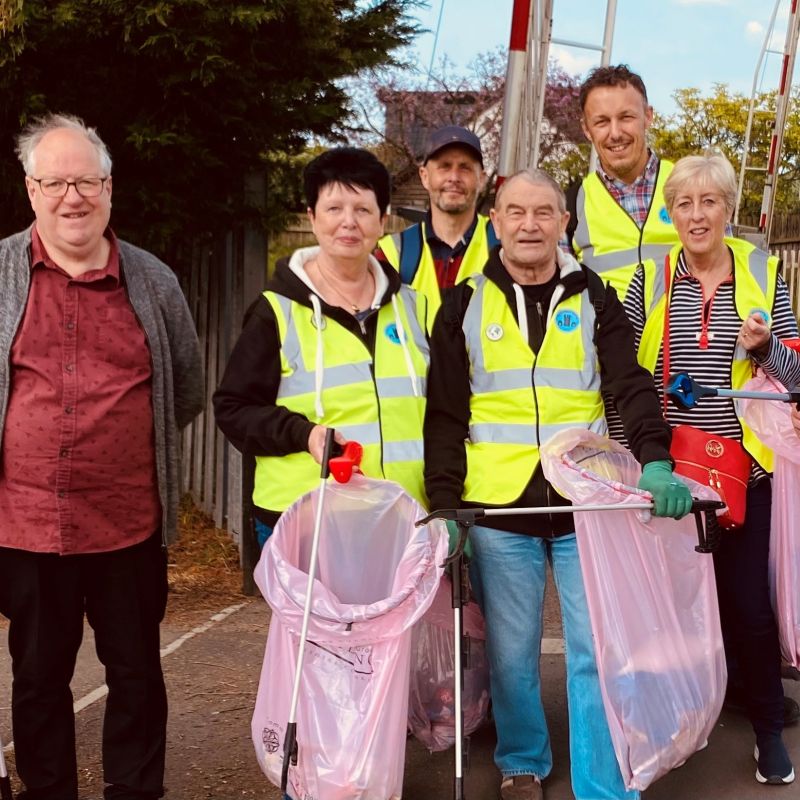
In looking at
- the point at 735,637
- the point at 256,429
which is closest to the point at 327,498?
the point at 256,429

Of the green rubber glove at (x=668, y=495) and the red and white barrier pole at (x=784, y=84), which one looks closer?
the green rubber glove at (x=668, y=495)

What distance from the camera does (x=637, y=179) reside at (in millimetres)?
3928

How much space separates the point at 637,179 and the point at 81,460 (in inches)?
84.3

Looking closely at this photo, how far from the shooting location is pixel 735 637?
12.0 feet

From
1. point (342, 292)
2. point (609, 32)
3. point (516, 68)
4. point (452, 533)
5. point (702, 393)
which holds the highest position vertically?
point (609, 32)

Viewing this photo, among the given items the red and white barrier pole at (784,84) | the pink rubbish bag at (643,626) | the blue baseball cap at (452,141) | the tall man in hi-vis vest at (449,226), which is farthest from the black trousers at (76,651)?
the red and white barrier pole at (784,84)

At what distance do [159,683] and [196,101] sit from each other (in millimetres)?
2623

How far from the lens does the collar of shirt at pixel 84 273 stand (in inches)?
120

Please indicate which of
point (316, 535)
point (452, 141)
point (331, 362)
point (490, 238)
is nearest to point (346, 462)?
point (316, 535)

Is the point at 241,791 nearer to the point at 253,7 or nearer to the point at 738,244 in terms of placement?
the point at 738,244

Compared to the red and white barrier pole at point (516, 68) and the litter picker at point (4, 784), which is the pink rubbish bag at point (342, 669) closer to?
the litter picker at point (4, 784)

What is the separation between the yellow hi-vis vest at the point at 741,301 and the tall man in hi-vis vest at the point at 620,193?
22 centimetres

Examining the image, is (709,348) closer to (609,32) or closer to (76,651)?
(76,651)

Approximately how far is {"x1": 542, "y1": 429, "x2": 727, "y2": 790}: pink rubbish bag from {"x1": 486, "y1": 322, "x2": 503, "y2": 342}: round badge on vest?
343mm
